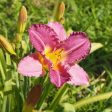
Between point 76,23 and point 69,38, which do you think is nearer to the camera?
point 69,38

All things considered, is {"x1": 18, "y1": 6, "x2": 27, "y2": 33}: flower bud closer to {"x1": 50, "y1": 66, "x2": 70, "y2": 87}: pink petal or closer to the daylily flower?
the daylily flower

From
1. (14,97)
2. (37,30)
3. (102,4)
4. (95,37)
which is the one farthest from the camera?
(102,4)

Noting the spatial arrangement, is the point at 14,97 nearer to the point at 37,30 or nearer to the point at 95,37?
the point at 37,30

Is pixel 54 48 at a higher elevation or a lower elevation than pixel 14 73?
higher

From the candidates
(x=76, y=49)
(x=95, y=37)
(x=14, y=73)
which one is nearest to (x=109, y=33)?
(x=95, y=37)

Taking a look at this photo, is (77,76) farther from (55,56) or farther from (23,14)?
(23,14)

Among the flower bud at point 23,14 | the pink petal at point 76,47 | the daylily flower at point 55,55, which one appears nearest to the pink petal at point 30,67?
the daylily flower at point 55,55

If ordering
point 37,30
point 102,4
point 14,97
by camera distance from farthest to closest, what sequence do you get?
point 102,4 → point 14,97 → point 37,30
